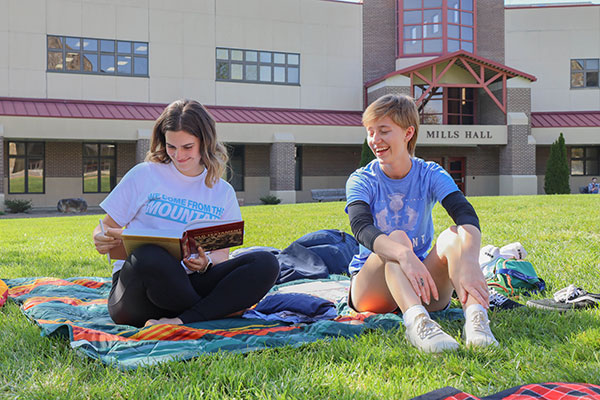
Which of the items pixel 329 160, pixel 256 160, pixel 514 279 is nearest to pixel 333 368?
pixel 514 279

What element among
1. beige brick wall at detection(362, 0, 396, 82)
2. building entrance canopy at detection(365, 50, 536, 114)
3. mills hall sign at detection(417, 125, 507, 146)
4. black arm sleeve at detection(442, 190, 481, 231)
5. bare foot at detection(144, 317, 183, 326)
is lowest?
bare foot at detection(144, 317, 183, 326)

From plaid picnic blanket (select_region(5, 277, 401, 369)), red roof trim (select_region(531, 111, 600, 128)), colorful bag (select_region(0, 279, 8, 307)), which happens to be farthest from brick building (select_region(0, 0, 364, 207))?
plaid picnic blanket (select_region(5, 277, 401, 369))

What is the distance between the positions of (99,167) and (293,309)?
80.6 ft

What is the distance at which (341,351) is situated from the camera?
3.07 metres

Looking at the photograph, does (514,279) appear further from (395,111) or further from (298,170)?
(298,170)

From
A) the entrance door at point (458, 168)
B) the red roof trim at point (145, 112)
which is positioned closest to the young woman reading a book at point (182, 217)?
the red roof trim at point (145, 112)

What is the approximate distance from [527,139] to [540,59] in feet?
18.4

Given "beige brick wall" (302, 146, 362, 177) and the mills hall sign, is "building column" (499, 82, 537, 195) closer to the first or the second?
the mills hall sign

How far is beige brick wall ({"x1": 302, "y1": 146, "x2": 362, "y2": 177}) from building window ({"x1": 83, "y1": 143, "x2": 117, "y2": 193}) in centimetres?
935

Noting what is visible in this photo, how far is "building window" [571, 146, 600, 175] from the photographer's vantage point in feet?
103

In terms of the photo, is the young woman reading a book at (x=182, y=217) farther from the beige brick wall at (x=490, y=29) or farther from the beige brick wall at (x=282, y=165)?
the beige brick wall at (x=490, y=29)

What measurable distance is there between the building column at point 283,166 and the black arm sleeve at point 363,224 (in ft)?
74.0

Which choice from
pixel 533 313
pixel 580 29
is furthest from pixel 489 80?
pixel 533 313

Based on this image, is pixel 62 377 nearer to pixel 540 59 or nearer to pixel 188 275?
pixel 188 275
